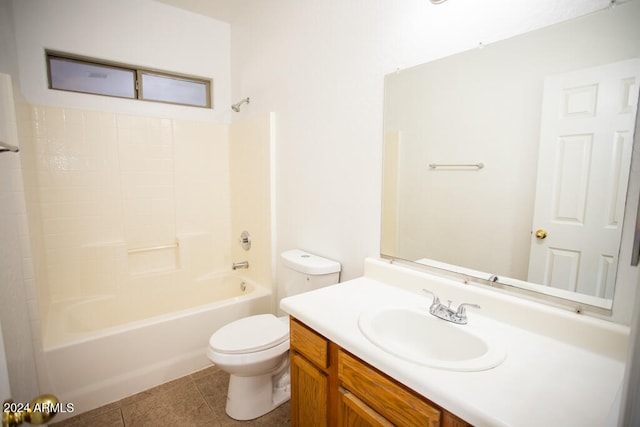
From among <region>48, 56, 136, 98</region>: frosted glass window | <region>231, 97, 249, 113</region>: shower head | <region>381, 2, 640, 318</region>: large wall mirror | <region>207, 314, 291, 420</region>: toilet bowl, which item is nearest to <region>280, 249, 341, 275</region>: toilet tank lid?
<region>207, 314, 291, 420</region>: toilet bowl

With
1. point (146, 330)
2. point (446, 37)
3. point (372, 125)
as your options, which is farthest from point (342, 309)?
point (146, 330)

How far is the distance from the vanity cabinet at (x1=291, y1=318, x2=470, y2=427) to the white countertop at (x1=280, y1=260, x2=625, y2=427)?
0.05m

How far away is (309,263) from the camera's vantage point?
1.82 metres

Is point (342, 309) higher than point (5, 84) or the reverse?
the reverse

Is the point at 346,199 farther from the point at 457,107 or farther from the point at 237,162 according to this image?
the point at 237,162

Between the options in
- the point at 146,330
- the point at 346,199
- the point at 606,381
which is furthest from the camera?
the point at 146,330

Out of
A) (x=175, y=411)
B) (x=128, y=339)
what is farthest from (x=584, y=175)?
(x=128, y=339)

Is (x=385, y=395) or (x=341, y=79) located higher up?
(x=341, y=79)

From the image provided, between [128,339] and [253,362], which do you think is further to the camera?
[128,339]

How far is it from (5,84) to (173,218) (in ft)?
4.53

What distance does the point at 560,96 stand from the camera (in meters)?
1.00

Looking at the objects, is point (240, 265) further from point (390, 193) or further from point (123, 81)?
point (123, 81)

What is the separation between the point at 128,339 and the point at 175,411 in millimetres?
527

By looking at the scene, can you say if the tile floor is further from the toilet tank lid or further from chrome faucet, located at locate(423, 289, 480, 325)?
chrome faucet, located at locate(423, 289, 480, 325)
